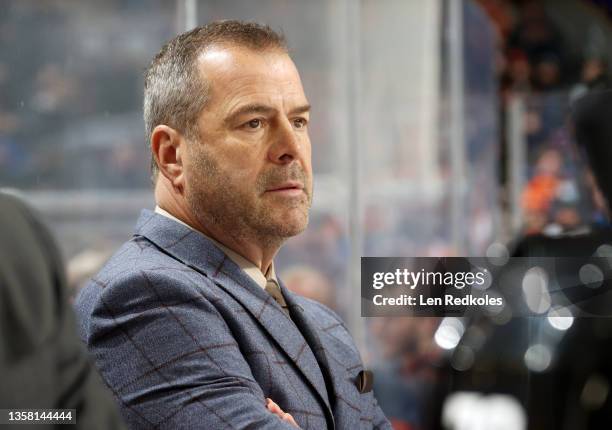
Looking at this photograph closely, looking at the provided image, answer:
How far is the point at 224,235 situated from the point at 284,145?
134 millimetres

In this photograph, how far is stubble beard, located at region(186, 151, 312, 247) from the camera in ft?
3.76

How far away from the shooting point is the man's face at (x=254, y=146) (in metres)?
1.13

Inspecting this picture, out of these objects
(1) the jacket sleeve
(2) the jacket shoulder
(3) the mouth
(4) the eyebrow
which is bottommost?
(1) the jacket sleeve

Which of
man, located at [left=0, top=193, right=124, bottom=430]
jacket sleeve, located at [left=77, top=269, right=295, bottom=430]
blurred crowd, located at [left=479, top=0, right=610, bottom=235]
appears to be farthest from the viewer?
blurred crowd, located at [left=479, top=0, right=610, bottom=235]

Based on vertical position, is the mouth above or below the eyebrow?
below

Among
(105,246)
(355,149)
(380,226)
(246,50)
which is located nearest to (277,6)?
(355,149)

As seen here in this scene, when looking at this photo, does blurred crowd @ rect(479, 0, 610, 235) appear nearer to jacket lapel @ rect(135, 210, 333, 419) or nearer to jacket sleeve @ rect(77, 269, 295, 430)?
jacket lapel @ rect(135, 210, 333, 419)

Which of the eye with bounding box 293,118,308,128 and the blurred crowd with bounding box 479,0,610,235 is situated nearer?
the eye with bounding box 293,118,308,128

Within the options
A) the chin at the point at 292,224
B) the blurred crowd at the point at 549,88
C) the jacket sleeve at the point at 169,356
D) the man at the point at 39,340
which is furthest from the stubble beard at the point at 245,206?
the blurred crowd at the point at 549,88

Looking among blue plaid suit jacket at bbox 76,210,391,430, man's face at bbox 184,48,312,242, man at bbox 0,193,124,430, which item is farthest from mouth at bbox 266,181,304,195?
man at bbox 0,193,124,430

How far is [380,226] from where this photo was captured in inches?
80.6

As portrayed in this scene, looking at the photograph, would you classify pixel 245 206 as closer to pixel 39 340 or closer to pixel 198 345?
pixel 198 345

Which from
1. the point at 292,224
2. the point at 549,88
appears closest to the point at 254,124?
the point at 292,224

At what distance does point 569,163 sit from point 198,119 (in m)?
1.15
